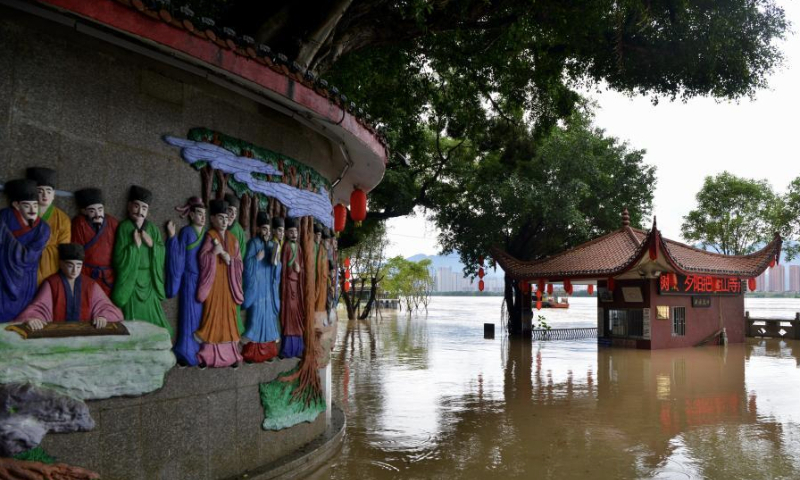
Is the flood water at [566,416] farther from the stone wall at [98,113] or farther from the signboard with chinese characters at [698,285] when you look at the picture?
the stone wall at [98,113]

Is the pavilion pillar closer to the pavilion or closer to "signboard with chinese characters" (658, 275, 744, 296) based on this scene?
the pavilion

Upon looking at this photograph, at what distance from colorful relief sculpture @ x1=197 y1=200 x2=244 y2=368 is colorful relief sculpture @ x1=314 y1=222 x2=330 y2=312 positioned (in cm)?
156

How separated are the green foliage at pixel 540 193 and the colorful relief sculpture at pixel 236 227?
16069 mm

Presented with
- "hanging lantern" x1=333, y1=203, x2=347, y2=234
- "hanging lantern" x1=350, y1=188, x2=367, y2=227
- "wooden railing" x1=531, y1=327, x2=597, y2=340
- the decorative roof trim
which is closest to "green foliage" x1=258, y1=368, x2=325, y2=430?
the decorative roof trim

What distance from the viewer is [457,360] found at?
16.1 meters

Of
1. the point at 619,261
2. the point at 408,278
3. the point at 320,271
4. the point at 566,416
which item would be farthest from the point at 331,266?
the point at 408,278

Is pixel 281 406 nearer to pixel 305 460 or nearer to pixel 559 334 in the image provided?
pixel 305 460

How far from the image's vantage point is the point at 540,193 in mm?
21797

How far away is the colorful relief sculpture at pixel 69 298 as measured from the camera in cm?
383

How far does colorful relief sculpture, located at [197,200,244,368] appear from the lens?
16.3 ft

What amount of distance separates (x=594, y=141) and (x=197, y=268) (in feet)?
70.9

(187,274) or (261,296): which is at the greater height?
(187,274)

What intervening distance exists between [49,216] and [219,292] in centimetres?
156

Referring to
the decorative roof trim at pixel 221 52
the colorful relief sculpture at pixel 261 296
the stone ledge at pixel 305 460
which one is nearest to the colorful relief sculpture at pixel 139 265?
the colorful relief sculpture at pixel 261 296
